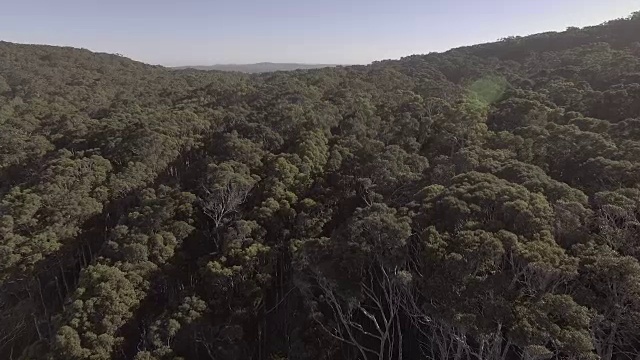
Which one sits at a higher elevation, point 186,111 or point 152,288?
point 186,111

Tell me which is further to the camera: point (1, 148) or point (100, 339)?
point (1, 148)

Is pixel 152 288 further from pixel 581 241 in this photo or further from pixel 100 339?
pixel 581 241

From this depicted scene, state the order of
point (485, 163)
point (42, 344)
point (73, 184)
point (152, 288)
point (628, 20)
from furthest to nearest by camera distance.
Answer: point (628, 20), point (73, 184), point (485, 163), point (152, 288), point (42, 344)

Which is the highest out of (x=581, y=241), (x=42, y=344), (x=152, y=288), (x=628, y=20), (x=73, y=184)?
(x=628, y=20)

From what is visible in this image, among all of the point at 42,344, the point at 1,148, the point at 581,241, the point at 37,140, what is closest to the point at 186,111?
the point at 37,140

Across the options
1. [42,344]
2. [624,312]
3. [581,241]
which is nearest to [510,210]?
[581,241]

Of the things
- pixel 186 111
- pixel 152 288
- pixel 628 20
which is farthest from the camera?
pixel 628 20
